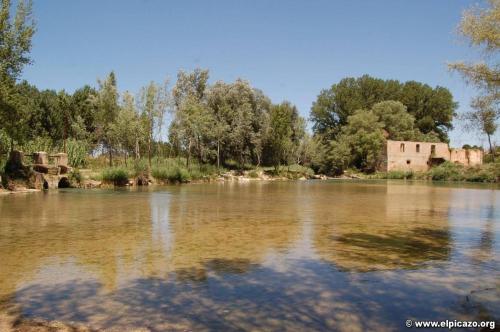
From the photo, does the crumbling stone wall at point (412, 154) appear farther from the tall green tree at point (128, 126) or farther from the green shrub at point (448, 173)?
the tall green tree at point (128, 126)

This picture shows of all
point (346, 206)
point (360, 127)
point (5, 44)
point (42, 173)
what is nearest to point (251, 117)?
point (360, 127)

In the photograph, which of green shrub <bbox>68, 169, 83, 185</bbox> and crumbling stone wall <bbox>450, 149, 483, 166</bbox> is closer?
green shrub <bbox>68, 169, 83, 185</bbox>

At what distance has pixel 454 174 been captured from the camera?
181ft

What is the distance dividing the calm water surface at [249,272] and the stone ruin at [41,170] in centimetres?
1593

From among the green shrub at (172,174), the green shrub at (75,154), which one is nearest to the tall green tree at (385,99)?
the green shrub at (172,174)

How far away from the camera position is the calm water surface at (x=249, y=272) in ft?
15.4

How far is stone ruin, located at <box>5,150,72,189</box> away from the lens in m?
26.4

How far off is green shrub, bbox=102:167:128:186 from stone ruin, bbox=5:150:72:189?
2.50 meters

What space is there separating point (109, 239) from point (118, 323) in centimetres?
541

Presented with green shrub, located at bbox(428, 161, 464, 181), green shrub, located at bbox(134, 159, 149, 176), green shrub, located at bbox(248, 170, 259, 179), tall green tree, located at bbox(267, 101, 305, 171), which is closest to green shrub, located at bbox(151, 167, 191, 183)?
green shrub, located at bbox(134, 159, 149, 176)

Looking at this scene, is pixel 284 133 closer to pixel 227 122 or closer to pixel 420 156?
pixel 227 122

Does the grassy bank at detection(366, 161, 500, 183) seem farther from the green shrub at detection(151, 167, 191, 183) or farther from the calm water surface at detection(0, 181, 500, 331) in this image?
the calm water surface at detection(0, 181, 500, 331)

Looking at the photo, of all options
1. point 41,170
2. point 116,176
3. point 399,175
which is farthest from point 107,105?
point 399,175

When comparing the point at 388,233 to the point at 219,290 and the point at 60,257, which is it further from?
the point at 60,257
